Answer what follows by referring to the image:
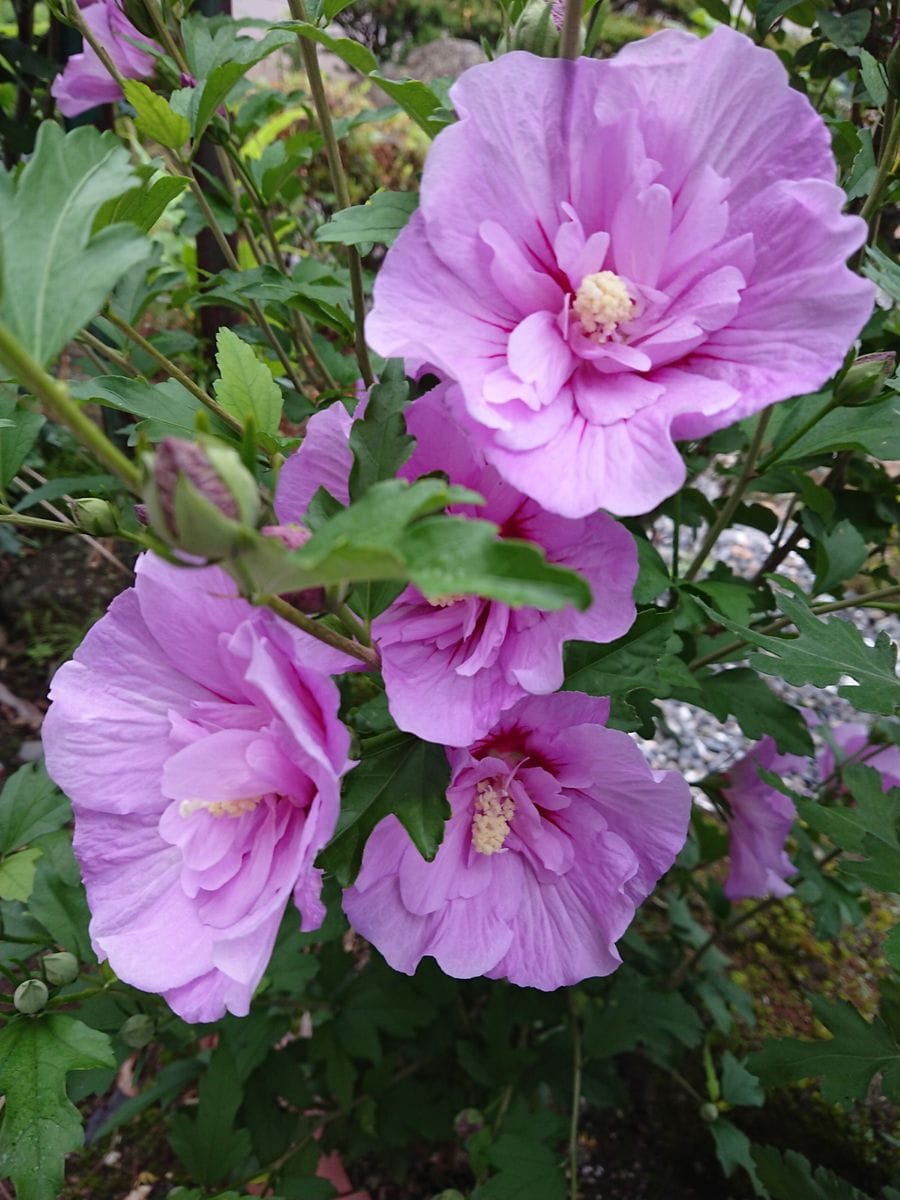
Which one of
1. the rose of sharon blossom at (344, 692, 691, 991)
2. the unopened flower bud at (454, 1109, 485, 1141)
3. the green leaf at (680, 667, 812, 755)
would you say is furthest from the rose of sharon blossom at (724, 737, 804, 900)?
the rose of sharon blossom at (344, 692, 691, 991)

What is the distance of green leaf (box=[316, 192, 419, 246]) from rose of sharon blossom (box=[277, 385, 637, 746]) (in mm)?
130

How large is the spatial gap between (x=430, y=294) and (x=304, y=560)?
0.24 m

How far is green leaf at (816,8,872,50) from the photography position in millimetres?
994

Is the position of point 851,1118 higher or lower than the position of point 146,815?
lower

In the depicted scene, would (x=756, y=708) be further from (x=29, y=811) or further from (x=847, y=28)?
(x=29, y=811)

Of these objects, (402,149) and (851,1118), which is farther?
(402,149)

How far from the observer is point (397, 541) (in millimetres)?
390

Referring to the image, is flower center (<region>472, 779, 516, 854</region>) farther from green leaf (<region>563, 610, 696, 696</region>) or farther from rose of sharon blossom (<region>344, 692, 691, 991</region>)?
green leaf (<region>563, 610, 696, 696</region>)

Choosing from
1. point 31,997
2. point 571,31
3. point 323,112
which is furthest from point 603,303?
point 31,997

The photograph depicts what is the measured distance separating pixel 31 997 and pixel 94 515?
46cm

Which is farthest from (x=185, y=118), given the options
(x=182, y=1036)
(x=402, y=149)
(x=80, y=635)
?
(x=402, y=149)

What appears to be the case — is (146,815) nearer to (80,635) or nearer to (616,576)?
(616,576)

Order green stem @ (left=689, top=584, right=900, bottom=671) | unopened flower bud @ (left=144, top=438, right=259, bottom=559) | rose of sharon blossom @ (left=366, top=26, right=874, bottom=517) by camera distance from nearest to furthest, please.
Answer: unopened flower bud @ (left=144, top=438, right=259, bottom=559)
rose of sharon blossom @ (left=366, top=26, right=874, bottom=517)
green stem @ (left=689, top=584, right=900, bottom=671)

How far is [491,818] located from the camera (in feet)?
2.21
